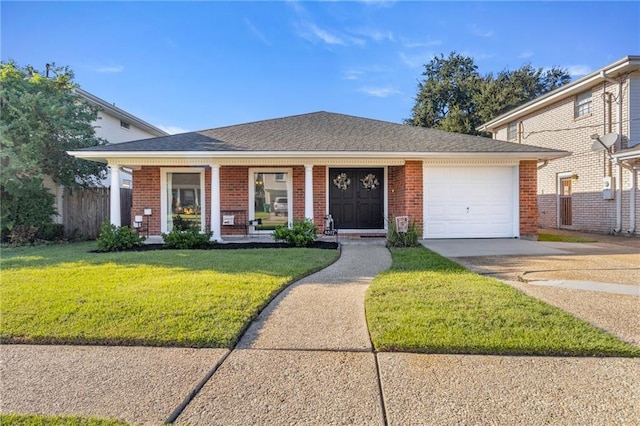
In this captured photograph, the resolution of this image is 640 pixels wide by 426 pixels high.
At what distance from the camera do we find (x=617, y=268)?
22.0 feet

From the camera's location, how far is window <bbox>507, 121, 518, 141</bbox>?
18.8 metres

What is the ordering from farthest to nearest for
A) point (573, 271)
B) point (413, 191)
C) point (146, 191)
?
point (146, 191)
point (413, 191)
point (573, 271)

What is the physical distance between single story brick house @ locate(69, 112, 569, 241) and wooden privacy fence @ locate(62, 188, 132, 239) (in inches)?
76.4

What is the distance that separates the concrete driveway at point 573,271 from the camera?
4191mm

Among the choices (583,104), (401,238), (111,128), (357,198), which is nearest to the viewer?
(401,238)

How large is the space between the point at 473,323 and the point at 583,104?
47.5 feet

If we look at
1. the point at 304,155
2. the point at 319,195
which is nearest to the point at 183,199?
the point at 319,195

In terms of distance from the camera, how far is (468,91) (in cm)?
3077

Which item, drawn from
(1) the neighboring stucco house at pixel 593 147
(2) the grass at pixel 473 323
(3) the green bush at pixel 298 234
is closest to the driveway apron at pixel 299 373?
(2) the grass at pixel 473 323

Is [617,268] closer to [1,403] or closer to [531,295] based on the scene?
[531,295]

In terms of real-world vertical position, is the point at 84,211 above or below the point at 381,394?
above

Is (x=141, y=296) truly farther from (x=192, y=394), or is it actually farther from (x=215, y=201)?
(x=215, y=201)

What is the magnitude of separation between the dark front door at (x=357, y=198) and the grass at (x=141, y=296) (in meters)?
4.66

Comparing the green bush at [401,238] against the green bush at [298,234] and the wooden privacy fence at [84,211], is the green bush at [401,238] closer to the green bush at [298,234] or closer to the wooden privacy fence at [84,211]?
the green bush at [298,234]
